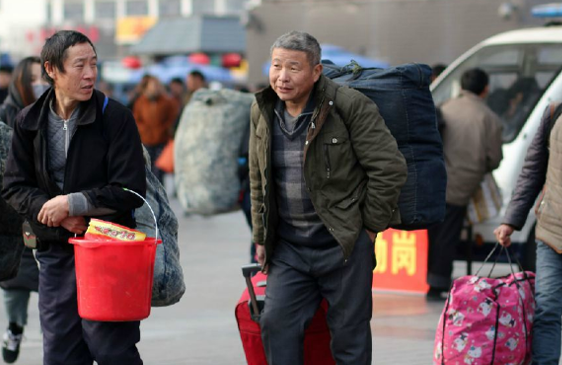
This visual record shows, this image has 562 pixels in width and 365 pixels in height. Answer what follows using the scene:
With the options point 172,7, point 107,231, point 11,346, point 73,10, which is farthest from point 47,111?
point 73,10

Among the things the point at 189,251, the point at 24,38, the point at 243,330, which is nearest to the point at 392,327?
the point at 243,330

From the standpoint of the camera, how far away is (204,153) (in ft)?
30.4

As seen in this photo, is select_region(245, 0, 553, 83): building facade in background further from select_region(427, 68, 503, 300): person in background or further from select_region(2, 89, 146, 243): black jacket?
select_region(2, 89, 146, 243): black jacket

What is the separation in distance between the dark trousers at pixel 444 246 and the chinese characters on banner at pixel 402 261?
71 mm

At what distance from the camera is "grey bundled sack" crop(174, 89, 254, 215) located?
9070mm

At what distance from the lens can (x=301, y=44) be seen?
15.9 feet

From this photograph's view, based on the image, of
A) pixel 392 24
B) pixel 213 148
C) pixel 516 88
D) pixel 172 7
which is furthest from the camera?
pixel 172 7

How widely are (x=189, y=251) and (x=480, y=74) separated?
4068 millimetres

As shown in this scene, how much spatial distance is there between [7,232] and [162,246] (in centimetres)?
92

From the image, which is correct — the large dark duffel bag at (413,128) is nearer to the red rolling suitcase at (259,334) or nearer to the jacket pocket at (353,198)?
the jacket pocket at (353,198)

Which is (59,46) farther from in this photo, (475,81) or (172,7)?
(172,7)

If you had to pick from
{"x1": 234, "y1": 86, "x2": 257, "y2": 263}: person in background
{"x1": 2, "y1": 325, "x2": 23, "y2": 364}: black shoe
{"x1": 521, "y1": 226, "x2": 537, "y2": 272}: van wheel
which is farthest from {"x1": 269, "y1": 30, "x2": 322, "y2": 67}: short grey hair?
{"x1": 521, "y1": 226, "x2": 537, "y2": 272}: van wheel

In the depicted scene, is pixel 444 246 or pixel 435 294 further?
pixel 435 294

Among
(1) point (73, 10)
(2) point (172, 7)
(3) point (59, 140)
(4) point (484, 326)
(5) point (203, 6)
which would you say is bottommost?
(1) point (73, 10)
